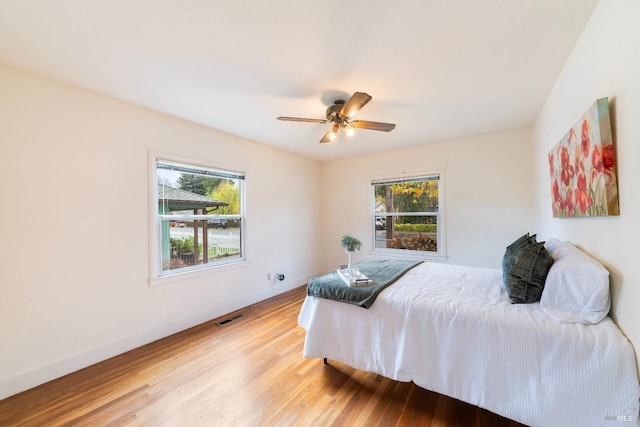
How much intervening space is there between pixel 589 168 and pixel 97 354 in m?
3.94

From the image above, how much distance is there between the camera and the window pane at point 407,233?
13.1ft

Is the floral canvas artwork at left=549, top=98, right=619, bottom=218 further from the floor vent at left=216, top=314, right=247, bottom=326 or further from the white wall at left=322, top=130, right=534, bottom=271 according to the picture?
the floor vent at left=216, top=314, right=247, bottom=326

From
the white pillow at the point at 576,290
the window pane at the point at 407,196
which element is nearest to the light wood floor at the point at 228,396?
the white pillow at the point at 576,290

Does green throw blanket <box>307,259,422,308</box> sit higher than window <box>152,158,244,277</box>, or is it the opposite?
window <box>152,158,244,277</box>

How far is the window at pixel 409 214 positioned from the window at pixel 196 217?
236 cm

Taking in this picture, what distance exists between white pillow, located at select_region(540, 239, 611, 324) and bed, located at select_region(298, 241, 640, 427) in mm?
27

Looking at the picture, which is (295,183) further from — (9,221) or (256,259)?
(9,221)

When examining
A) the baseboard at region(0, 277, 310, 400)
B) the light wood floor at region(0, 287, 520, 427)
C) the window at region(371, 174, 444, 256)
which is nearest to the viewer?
the light wood floor at region(0, 287, 520, 427)

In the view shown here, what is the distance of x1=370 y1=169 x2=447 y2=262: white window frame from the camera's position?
3.82 meters

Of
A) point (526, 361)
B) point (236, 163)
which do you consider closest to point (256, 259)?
point (236, 163)

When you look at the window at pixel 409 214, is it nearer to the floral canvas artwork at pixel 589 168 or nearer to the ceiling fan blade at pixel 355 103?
the floral canvas artwork at pixel 589 168

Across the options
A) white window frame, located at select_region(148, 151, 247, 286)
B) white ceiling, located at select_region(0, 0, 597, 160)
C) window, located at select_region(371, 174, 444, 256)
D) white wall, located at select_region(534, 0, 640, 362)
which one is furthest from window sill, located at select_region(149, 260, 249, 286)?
white wall, located at select_region(534, 0, 640, 362)

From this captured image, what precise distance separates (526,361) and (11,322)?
345 centimetres

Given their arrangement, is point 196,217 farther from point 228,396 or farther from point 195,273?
point 228,396
